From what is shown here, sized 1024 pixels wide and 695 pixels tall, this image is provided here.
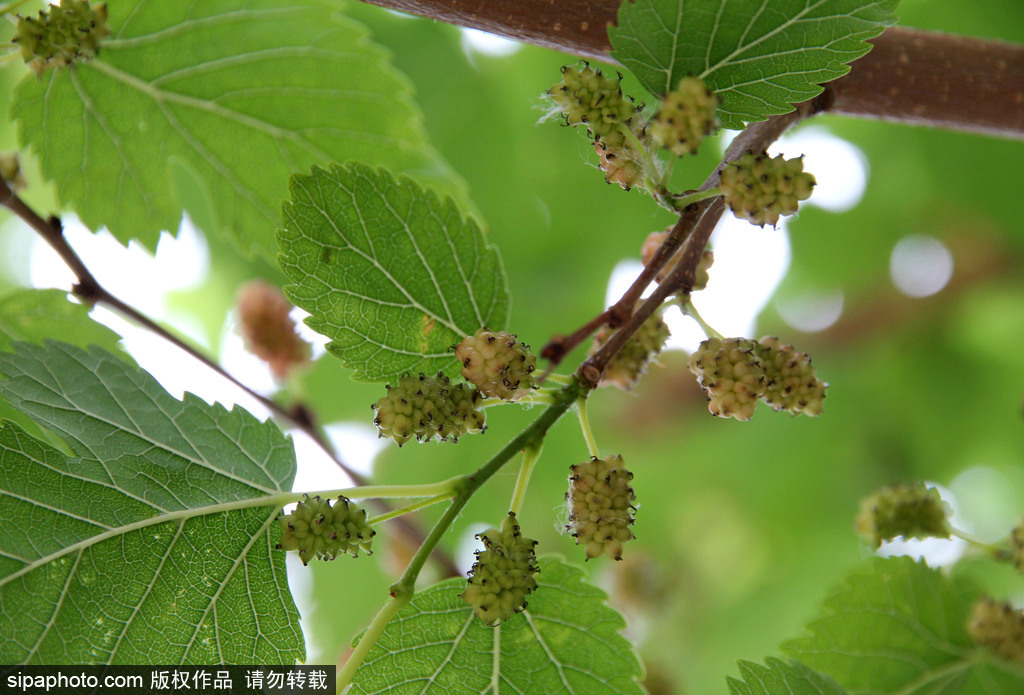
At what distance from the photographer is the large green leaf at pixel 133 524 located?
106cm

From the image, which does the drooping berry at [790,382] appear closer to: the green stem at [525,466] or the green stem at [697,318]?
the green stem at [697,318]

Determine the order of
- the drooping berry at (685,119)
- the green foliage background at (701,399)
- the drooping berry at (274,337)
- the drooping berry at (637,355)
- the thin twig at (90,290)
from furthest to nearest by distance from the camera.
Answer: the green foliage background at (701,399) < the drooping berry at (274,337) < the thin twig at (90,290) < the drooping berry at (637,355) < the drooping berry at (685,119)

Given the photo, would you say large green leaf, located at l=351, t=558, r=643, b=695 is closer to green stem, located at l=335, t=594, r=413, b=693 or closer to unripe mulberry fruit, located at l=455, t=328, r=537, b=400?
green stem, located at l=335, t=594, r=413, b=693

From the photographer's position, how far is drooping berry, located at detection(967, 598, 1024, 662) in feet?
4.62

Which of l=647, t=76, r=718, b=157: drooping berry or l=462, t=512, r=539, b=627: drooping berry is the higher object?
l=647, t=76, r=718, b=157: drooping berry

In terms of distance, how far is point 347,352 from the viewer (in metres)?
1.12

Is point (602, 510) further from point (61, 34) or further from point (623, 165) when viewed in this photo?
point (61, 34)

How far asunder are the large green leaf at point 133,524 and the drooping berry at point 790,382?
664 mm

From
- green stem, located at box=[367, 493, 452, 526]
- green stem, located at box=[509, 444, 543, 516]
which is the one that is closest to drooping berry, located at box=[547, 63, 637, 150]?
green stem, located at box=[509, 444, 543, 516]

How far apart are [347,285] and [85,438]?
394mm

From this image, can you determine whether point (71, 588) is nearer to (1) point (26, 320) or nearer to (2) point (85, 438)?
(2) point (85, 438)

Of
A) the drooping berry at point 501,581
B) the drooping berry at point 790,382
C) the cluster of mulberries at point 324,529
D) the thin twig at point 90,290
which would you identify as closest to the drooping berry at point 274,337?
the thin twig at point 90,290

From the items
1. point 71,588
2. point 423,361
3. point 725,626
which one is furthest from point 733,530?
point 71,588

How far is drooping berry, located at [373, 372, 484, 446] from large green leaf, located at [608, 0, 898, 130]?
452mm
